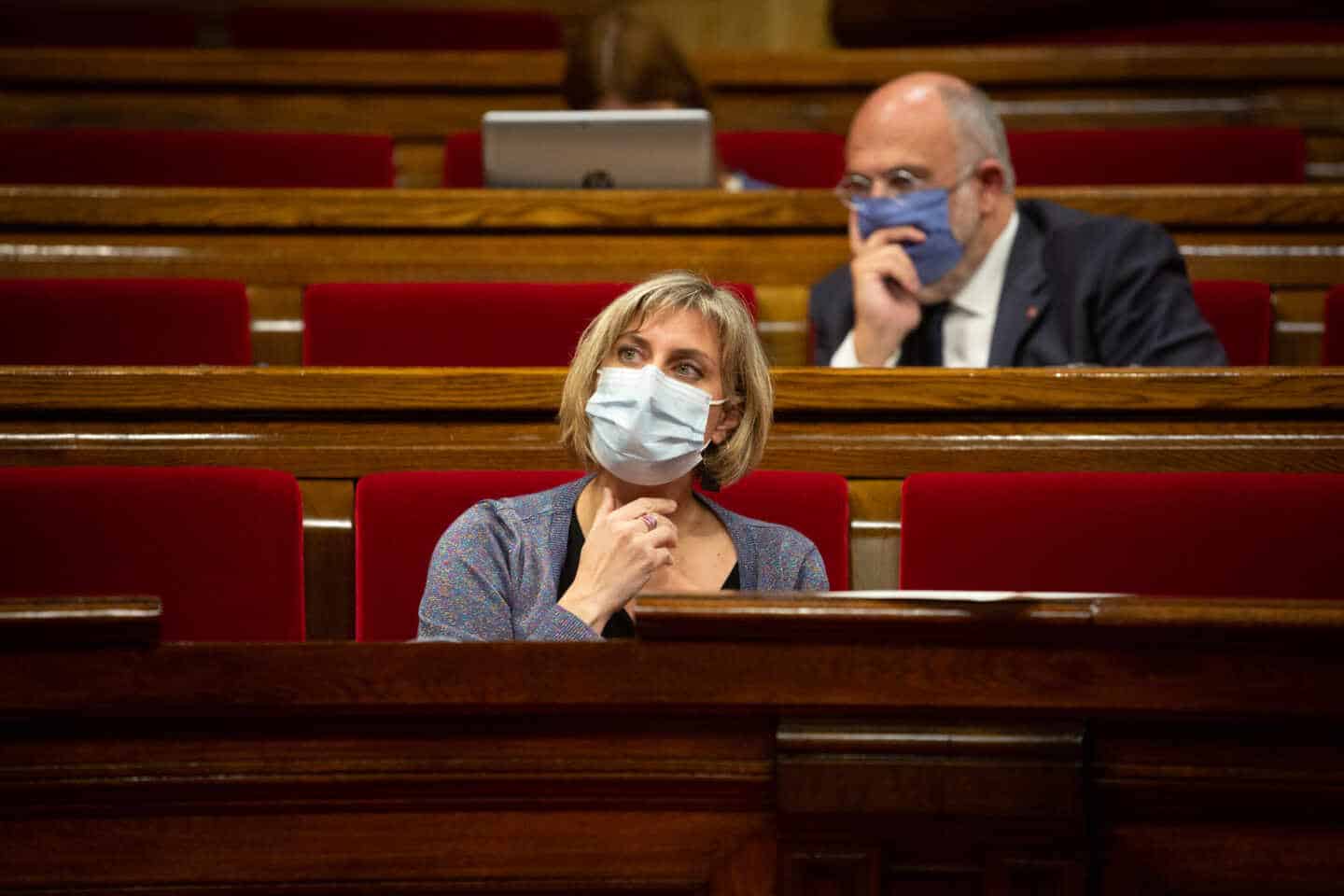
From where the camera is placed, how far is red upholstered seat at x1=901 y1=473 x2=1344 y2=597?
0.45 meters

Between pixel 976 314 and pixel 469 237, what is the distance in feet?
0.74

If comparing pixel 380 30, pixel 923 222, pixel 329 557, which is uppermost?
pixel 380 30

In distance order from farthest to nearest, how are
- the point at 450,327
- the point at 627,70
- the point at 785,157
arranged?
the point at 785,157
the point at 627,70
the point at 450,327

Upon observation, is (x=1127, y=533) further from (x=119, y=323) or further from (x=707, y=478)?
(x=119, y=323)

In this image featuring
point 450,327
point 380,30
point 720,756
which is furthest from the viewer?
point 380,30

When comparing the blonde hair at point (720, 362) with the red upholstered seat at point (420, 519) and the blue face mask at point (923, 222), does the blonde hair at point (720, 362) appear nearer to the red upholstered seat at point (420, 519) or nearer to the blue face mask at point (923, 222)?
the red upholstered seat at point (420, 519)

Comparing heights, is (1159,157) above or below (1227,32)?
below

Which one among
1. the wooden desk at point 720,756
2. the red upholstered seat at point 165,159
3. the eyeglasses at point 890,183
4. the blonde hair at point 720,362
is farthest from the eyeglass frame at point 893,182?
the wooden desk at point 720,756

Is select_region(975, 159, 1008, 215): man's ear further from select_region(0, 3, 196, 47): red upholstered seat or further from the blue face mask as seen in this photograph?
select_region(0, 3, 196, 47): red upholstered seat

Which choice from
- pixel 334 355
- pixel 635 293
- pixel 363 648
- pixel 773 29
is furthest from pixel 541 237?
pixel 773 29

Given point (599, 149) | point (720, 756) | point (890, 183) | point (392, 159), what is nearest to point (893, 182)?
point (890, 183)

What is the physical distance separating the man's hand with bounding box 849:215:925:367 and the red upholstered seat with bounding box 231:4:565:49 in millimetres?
586

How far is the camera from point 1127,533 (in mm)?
455

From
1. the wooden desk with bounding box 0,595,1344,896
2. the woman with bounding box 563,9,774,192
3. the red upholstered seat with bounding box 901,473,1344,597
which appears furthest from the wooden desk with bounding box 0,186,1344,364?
the wooden desk with bounding box 0,595,1344,896
